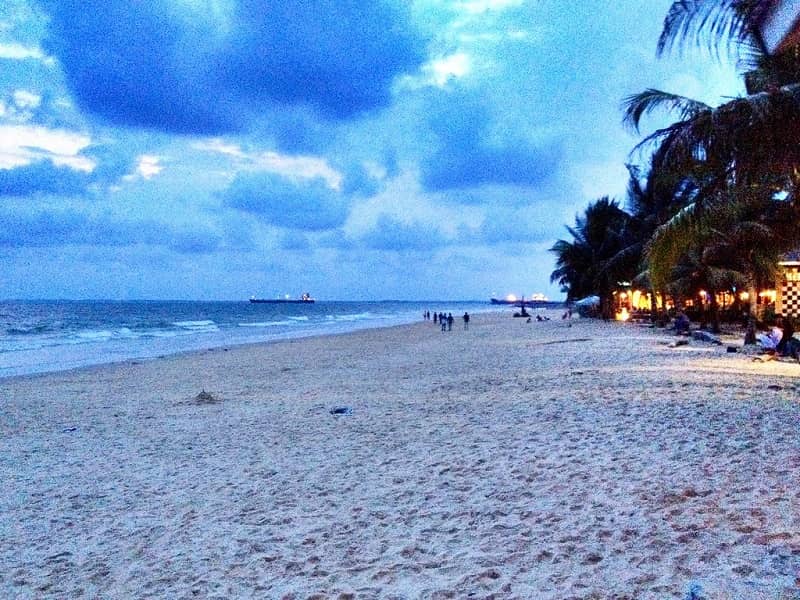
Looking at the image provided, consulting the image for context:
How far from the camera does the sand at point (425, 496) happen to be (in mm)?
3494

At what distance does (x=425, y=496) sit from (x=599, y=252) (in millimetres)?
33843

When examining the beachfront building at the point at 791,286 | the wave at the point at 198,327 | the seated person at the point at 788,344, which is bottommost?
the wave at the point at 198,327

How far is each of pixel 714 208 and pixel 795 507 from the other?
280 inches

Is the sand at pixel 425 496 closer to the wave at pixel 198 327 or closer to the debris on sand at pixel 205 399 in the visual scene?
the debris on sand at pixel 205 399

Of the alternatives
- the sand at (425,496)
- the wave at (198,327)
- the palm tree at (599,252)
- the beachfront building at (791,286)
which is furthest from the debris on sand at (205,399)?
the wave at (198,327)

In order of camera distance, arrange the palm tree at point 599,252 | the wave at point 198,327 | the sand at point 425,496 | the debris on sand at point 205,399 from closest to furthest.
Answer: the sand at point 425,496
the debris on sand at point 205,399
the palm tree at point 599,252
the wave at point 198,327

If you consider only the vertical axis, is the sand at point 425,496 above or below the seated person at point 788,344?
below

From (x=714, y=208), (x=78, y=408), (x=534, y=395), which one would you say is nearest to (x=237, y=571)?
(x=534, y=395)

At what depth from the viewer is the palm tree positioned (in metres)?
33.4

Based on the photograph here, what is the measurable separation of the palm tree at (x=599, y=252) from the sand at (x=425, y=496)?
24.2 m

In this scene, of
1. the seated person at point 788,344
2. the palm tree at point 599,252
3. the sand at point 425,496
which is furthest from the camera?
the palm tree at point 599,252

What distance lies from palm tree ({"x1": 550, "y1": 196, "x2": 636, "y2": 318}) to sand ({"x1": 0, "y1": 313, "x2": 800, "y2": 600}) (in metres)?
24.2

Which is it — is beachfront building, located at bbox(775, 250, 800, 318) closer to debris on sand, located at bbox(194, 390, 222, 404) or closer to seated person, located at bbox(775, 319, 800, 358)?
seated person, located at bbox(775, 319, 800, 358)

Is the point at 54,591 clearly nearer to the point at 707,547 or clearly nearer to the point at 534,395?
the point at 707,547
